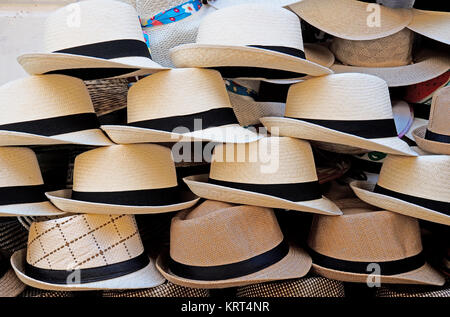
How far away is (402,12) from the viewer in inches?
61.8

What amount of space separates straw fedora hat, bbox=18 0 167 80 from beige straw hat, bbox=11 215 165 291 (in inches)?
17.7

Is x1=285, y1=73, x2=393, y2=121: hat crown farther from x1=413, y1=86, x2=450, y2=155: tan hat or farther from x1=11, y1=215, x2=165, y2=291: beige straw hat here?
x1=11, y1=215, x2=165, y2=291: beige straw hat

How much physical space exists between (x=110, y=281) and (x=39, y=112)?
0.53 metres

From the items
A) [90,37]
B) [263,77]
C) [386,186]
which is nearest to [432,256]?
[386,186]

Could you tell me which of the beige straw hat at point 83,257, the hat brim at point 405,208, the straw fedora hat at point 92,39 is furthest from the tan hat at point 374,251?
the straw fedora hat at point 92,39

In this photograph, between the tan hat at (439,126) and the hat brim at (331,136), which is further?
the tan hat at (439,126)

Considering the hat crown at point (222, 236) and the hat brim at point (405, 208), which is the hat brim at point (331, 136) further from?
the hat crown at point (222, 236)

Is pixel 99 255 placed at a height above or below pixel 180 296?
above

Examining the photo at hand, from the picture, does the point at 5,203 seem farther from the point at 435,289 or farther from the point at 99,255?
the point at 435,289

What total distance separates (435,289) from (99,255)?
103cm

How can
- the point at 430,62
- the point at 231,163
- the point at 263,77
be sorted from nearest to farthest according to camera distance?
the point at 231,163
the point at 263,77
the point at 430,62

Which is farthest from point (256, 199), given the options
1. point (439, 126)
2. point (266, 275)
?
point (439, 126)

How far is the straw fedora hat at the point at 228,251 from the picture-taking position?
1.27 meters

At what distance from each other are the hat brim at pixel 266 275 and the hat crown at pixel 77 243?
0.15m
